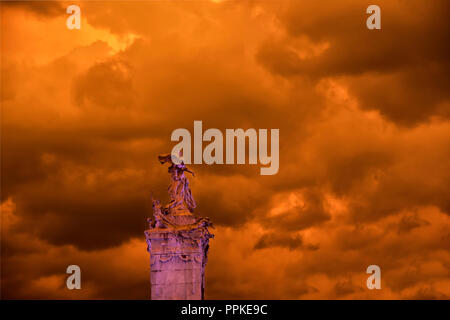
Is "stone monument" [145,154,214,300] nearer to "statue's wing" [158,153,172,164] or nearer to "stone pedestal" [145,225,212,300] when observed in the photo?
"stone pedestal" [145,225,212,300]

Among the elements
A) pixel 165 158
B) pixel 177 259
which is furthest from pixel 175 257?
pixel 165 158

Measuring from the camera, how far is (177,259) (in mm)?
57469

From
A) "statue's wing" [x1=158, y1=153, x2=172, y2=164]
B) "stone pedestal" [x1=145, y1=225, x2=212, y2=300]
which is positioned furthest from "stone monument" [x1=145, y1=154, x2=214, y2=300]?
"statue's wing" [x1=158, y1=153, x2=172, y2=164]

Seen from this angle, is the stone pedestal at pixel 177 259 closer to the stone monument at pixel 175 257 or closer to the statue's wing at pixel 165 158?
the stone monument at pixel 175 257

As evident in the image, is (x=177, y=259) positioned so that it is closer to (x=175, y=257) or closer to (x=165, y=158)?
(x=175, y=257)

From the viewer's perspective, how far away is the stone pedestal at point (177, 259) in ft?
188

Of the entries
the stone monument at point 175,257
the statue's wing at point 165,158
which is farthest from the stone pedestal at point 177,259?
the statue's wing at point 165,158

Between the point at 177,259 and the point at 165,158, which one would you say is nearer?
the point at 177,259

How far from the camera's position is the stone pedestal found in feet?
188
